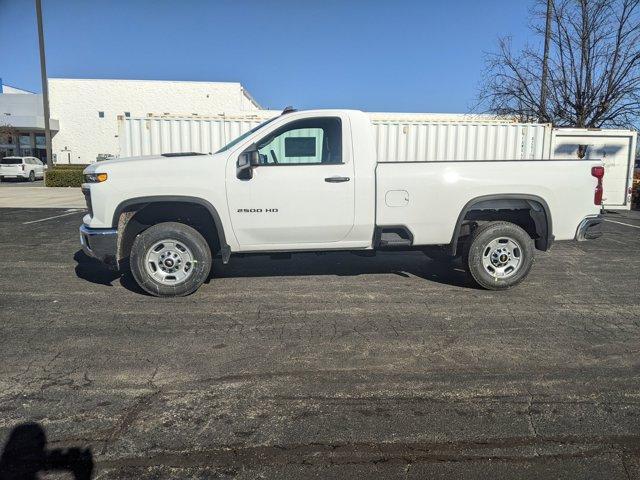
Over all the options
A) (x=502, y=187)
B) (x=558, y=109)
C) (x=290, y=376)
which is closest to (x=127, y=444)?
(x=290, y=376)

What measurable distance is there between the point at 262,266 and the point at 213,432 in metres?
4.53

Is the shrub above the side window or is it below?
below

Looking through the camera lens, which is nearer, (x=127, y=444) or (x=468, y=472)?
A: (x=468, y=472)

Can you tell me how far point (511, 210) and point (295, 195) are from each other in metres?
2.78

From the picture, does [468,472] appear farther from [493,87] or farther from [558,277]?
[493,87]

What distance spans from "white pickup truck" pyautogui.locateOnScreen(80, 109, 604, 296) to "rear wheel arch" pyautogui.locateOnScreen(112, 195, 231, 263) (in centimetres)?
1

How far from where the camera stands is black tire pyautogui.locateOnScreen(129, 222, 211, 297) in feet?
18.0

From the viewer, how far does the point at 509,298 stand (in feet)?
19.0

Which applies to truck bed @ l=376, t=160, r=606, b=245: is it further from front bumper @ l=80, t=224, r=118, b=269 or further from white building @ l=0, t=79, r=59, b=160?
white building @ l=0, t=79, r=59, b=160

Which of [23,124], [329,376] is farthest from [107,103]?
[329,376]

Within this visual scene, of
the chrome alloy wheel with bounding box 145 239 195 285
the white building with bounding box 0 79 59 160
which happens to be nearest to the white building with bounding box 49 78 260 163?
the white building with bounding box 0 79 59 160

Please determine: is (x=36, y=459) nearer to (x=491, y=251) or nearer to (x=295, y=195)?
(x=295, y=195)

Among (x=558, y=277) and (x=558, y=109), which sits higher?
(x=558, y=109)

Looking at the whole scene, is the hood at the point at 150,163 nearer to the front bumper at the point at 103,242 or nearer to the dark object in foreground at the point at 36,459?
the front bumper at the point at 103,242
